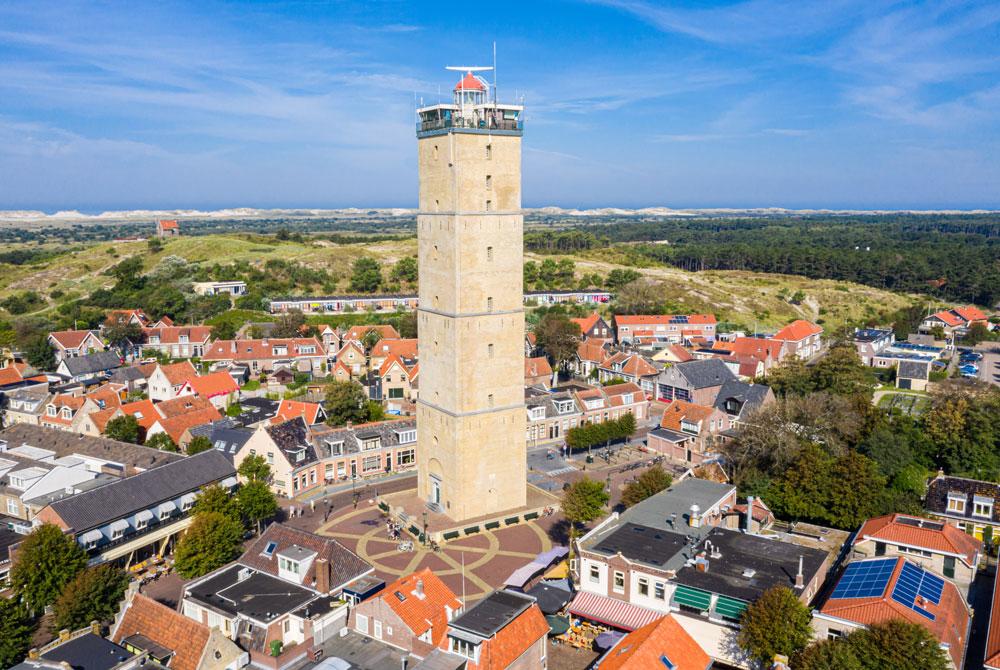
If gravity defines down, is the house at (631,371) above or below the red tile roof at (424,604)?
below

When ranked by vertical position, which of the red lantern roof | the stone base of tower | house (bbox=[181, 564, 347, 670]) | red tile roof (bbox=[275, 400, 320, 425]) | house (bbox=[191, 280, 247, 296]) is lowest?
the stone base of tower

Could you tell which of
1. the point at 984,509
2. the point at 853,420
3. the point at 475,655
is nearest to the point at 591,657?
the point at 475,655

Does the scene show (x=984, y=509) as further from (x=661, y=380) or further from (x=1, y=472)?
(x=1, y=472)

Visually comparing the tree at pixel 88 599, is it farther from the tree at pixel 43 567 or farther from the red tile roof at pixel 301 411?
the red tile roof at pixel 301 411

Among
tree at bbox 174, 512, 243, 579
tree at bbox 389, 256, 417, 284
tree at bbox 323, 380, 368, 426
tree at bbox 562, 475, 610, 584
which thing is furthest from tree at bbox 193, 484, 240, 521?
tree at bbox 389, 256, 417, 284

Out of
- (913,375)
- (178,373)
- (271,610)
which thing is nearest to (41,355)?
(178,373)

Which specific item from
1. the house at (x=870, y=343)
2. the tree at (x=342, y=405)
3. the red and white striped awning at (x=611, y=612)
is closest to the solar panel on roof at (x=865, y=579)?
the red and white striped awning at (x=611, y=612)

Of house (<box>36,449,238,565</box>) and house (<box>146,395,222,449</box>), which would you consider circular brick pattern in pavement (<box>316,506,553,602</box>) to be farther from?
house (<box>146,395,222,449</box>)
